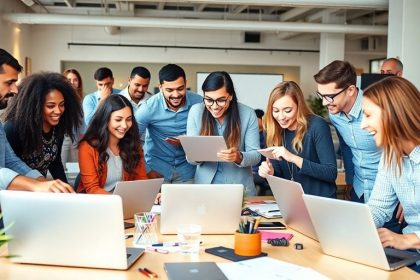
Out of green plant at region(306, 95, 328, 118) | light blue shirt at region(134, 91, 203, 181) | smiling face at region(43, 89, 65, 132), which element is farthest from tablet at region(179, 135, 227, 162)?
green plant at region(306, 95, 328, 118)

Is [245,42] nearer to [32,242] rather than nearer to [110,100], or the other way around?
[110,100]

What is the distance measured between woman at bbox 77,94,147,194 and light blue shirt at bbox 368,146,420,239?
130 cm

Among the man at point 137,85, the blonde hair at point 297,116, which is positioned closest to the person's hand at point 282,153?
the blonde hair at point 297,116

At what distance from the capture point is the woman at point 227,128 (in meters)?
2.91

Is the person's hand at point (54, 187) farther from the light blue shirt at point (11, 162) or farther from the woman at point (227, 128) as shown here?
the woman at point (227, 128)

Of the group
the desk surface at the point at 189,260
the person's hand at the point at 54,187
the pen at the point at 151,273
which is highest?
the person's hand at the point at 54,187

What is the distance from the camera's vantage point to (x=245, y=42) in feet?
39.5

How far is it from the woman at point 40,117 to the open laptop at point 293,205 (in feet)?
3.99

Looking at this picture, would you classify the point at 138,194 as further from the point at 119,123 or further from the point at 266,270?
the point at 266,270

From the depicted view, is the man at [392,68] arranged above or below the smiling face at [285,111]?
above

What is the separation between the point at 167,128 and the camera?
344 centimetres

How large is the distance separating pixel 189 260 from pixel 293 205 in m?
0.60

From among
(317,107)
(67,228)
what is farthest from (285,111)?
(317,107)

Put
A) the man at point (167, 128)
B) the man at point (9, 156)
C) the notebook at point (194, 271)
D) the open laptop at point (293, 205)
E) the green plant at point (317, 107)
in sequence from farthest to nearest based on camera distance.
→ the green plant at point (317, 107)
the man at point (167, 128)
the man at point (9, 156)
the open laptop at point (293, 205)
the notebook at point (194, 271)
